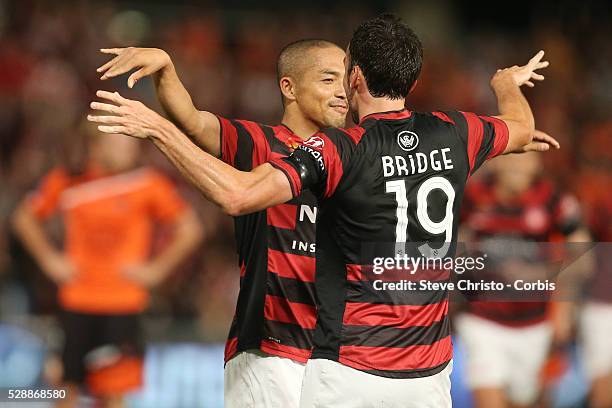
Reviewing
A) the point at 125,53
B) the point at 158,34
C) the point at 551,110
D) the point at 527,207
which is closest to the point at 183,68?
the point at 158,34

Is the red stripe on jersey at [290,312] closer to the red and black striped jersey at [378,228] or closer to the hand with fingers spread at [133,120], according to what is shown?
the red and black striped jersey at [378,228]

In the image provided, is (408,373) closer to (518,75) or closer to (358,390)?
(358,390)

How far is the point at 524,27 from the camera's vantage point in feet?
52.0

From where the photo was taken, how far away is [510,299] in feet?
25.0

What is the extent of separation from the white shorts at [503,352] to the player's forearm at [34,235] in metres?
3.34

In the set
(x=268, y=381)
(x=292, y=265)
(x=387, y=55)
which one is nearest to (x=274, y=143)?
(x=292, y=265)

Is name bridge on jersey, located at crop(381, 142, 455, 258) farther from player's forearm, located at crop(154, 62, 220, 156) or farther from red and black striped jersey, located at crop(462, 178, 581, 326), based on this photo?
red and black striped jersey, located at crop(462, 178, 581, 326)

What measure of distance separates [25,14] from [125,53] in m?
8.95

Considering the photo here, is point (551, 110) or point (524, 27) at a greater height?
point (524, 27)

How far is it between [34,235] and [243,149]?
3834 millimetres

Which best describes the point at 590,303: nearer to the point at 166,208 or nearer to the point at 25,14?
the point at 166,208

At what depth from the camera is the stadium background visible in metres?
8.16

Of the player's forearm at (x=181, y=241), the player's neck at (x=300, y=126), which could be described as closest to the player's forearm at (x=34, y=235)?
the player's forearm at (x=181, y=241)

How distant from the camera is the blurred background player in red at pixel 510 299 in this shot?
7422 millimetres
